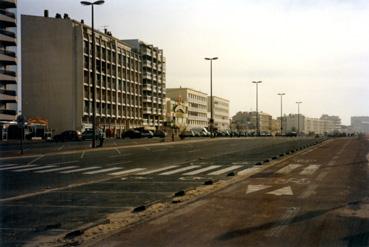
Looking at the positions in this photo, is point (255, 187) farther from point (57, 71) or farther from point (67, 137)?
point (57, 71)

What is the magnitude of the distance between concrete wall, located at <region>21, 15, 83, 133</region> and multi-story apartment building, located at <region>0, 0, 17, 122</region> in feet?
21.2

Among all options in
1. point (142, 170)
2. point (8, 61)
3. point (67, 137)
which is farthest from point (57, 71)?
point (142, 170)

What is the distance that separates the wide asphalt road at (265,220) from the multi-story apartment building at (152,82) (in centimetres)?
11533

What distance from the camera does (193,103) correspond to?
183625 millimetres

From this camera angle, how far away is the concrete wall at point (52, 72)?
300ft

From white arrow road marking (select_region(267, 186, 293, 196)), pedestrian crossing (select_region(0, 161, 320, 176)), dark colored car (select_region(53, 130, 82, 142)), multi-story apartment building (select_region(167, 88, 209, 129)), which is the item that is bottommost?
pedestrian crossing (select_region(0, 161, 320, 176))

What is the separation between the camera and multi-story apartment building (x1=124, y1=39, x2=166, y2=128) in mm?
130500

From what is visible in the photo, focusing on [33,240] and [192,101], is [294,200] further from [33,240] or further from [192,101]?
[192,101]

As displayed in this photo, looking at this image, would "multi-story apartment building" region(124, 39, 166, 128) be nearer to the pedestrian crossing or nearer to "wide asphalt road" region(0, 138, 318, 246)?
the pedestrian crossing

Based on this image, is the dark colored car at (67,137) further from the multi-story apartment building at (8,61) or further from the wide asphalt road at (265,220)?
→ the wide asphalt road at (265,220)

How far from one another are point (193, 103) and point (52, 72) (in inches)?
3721

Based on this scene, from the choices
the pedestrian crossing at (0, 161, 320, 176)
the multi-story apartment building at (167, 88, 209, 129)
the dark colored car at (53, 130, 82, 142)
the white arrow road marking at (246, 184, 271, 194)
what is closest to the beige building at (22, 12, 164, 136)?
the dark colored car at (53, 130, 82, 142)

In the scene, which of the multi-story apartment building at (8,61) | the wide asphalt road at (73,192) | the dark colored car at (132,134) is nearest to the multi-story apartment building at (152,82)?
the dark colored car at (132,134)

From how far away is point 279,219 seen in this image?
983 centimetres
